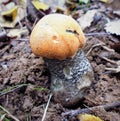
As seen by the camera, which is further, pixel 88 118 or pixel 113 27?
pixel 113 27

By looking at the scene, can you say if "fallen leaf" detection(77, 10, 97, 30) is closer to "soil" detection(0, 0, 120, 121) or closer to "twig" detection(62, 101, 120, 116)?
"soil" detection(0, 0, 120, 121)

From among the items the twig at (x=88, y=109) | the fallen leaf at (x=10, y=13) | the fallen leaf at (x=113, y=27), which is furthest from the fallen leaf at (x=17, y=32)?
the twig at (x=88, y=109)

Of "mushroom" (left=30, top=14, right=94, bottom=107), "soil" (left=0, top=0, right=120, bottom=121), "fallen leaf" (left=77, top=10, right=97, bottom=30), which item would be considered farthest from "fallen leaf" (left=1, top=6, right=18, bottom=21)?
"mushroom" (left=30, top=14, right=94, bottom=107)

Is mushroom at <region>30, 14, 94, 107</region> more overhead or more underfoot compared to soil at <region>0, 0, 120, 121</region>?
more overhead

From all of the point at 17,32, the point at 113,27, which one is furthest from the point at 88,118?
the point at 17,32

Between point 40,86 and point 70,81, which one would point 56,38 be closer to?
point 70,81

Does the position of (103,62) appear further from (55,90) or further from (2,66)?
(2,66)

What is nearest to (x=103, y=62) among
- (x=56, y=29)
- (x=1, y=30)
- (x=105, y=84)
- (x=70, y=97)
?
(x=105, y=84)
